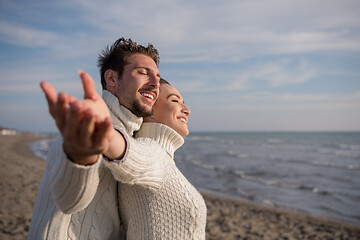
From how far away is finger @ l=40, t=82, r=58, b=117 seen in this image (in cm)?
92

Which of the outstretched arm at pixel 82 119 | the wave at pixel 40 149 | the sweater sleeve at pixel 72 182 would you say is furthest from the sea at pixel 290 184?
the wave at pixel 40 149

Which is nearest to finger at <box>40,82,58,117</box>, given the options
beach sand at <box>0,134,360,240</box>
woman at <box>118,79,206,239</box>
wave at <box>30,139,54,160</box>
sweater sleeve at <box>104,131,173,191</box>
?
sweater sleeve at <box>104,131,173,191</box>

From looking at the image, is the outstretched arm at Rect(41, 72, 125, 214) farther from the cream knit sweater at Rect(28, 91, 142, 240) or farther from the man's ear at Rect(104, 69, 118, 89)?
the man's ear at Rect(104, 69, 118, 89)

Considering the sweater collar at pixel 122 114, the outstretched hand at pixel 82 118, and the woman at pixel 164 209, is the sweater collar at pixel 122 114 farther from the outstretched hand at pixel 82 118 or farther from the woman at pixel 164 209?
the outstretched hand at pixel 82 118

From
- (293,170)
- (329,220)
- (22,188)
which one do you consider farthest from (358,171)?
(22,188)

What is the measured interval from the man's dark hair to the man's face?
0.16ft

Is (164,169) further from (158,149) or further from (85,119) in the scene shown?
(85,119)

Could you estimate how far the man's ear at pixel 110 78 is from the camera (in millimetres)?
1956

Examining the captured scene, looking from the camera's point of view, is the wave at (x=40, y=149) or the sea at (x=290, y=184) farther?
the wave at (x=40, y=149)

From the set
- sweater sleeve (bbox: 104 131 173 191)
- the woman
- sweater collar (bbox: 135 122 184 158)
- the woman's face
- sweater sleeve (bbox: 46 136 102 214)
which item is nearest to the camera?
sweater sleeve (bbox: 46 136 102 214)

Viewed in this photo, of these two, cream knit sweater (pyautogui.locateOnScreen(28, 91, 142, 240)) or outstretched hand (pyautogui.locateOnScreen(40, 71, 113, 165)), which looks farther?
cream knit sweater (pyautogui.locateOnScreen(28, 91, 142, 240))

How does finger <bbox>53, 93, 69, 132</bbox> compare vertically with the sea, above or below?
above

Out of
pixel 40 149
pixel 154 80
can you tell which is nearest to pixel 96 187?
pixel 154 80

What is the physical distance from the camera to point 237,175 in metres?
13.2
